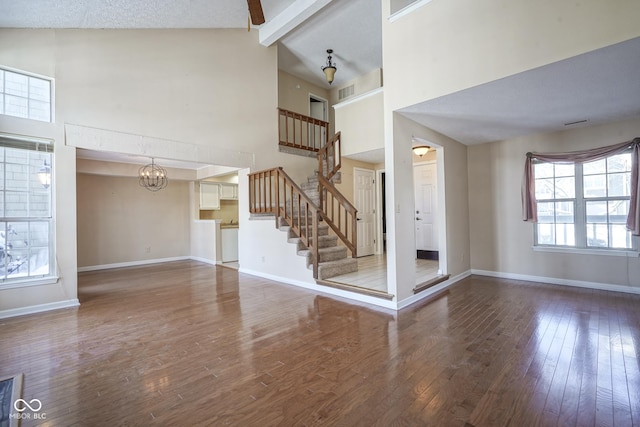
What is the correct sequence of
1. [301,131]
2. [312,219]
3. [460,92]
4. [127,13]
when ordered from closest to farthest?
1. [460,92]
2. [127,13]
3. [312,219]
4. [301,131]

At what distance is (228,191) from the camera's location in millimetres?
8672

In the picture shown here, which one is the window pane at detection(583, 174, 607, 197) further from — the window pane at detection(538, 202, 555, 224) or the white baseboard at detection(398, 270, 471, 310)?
the white baseboard at detection(398, 270, 471, 310)

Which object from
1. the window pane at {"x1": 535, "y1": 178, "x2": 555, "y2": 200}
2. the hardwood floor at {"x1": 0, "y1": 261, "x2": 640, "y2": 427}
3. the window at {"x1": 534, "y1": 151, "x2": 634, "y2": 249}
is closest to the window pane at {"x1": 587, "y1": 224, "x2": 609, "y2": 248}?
the window at {"x1": 534, "y1": 151, "x2": 634, "y2": 249}

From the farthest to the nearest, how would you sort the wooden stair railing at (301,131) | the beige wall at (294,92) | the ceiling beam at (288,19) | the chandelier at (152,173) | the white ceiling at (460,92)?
1. the beige wall at (294,92)
2. the wooden stair railing at (301,131)
3. the chandelier at (152,173)
4. the ceiling beam at (288,19)
5. the white ceiling at (460,92)

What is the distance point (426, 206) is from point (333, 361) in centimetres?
564

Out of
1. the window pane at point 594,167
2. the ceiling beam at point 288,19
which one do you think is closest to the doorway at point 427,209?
the window pane at point 594,167

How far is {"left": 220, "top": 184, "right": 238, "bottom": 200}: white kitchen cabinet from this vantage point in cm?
854

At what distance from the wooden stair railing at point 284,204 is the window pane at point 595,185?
4.33 m

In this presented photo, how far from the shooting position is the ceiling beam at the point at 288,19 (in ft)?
17.2

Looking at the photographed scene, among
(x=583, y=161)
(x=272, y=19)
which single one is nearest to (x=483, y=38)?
(x=583, y=161)

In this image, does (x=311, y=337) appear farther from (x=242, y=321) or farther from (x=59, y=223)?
(x=59, y=223)

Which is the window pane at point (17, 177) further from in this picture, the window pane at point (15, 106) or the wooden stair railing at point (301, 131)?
the wooden stair railing at point (301, 131)

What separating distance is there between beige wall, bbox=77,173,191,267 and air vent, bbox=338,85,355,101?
5.30 metres

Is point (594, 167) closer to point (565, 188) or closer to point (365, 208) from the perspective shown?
point (565, 188)
